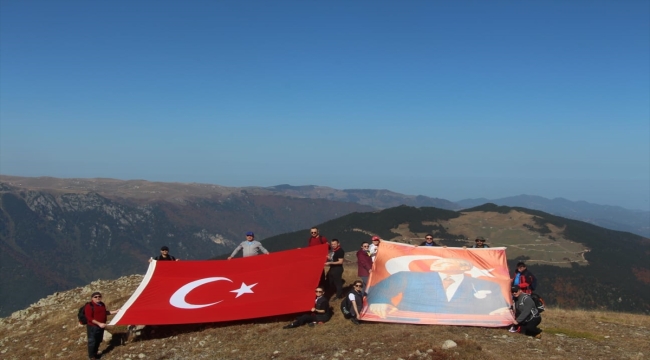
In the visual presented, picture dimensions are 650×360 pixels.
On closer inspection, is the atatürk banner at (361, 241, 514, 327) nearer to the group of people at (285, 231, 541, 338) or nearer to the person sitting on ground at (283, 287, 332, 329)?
the group of people at (285, 231, 541, 338)

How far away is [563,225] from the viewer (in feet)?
505

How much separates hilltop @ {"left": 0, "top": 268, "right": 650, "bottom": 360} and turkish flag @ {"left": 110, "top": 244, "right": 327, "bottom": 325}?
0.64 meters

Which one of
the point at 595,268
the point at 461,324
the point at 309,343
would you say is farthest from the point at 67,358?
the point at 595,268

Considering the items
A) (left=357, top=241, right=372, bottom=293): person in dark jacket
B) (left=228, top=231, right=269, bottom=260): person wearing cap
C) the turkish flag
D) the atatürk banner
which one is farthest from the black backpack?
(left=228, top=231, right=269, bottom=260): person wearing cap

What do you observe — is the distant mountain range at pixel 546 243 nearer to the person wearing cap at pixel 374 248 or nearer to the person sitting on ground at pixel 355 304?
the person wearing cap at pixel 374 248

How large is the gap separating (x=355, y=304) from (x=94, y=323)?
29.3ft

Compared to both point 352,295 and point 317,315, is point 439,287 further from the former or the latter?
point 317,315

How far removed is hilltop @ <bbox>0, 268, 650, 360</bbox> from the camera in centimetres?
1278

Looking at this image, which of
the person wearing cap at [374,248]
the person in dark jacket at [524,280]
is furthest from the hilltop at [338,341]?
the person wearing cap at [374,248]

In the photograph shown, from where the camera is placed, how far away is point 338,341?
14.2 meters

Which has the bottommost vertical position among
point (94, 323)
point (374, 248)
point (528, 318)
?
point (94, 323)

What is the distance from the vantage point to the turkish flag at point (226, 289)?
632 inches

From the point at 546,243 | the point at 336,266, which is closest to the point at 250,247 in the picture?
the point at 336,266

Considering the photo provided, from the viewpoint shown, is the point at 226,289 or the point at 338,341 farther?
the point at 226,289
